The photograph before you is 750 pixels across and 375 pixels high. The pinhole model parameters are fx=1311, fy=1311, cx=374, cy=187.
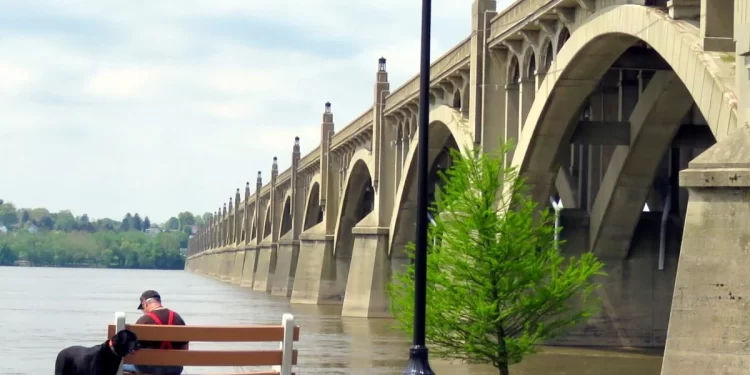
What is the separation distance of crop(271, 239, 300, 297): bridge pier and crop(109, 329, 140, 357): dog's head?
3012 inches

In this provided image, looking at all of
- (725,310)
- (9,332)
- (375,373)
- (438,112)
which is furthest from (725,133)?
(9,332)

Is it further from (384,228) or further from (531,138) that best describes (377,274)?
(531,138)

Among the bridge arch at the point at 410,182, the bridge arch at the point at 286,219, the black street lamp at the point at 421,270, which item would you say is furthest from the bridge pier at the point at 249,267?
the black street lamp at the point at 421,270

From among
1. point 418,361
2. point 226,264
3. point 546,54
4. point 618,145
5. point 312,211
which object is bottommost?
point 418,361

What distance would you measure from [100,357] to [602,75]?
22.8 metres

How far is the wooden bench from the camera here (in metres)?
10.7

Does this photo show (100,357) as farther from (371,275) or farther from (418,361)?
(371,275)

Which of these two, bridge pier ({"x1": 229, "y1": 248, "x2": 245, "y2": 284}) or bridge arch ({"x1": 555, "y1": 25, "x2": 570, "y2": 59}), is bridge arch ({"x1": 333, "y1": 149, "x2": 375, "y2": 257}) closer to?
bridge arch ({"x1": 555, "y1": 25, "x2": 570, "y2": 59})

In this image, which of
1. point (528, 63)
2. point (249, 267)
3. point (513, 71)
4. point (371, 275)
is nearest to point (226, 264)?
point (249, 267)

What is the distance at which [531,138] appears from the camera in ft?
109

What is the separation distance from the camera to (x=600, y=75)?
1215 inches

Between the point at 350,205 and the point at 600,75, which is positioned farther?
the point at 350,205

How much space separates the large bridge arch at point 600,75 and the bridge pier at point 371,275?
20.3 meters

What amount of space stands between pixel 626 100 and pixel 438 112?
9979mm
